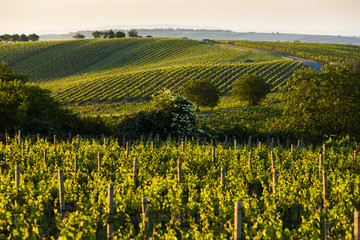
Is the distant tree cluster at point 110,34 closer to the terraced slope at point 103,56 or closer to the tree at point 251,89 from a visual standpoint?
the terraced slope at point 103,56

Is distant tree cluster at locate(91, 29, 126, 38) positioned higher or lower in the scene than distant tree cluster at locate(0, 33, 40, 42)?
higher

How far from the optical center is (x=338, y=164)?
17375mm

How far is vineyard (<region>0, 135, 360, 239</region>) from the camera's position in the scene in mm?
9055

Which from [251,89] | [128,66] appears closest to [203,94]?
[251,89]

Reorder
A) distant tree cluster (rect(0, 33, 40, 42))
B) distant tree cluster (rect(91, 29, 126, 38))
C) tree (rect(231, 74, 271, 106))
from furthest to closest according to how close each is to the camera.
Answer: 1. distant tree cluster (rect(91, 29, 126, 38))
2. distant tree cluster (rect(0, 33, 40, 42))
3. tree (rect(231, 74, 271, 106))

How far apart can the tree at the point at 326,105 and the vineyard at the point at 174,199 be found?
9373mm

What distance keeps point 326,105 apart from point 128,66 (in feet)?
304

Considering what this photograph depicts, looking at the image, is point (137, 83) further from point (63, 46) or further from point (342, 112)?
point (63, 46)

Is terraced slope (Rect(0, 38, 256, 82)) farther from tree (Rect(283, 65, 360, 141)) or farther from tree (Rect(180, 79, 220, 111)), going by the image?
tree (Rect(283, 65, 360, 141))

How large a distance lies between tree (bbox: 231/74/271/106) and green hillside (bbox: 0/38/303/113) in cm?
1516

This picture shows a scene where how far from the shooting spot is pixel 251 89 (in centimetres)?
6191

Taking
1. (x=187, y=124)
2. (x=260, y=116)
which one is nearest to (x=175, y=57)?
(x=260, y=116)

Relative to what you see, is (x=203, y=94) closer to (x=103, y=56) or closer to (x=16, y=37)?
(x=103, y=56)

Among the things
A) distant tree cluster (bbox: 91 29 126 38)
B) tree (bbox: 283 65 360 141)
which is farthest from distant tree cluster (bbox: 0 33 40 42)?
tree (bbox: 283 65 360 141)
